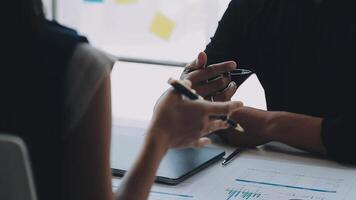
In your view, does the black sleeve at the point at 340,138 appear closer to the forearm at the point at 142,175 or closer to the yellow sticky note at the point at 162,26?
the forearm at the point at 142,175

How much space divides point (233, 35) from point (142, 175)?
101 cm

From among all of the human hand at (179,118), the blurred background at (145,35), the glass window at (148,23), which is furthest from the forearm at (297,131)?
the glass window at (148,23)

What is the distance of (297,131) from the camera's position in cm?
149

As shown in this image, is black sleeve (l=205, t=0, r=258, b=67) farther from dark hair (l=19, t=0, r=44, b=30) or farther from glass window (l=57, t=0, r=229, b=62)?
glass window (l=57, t=0, r=229, b=62)

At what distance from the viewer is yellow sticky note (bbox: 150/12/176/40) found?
142 inches

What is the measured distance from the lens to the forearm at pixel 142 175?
3.15 feet

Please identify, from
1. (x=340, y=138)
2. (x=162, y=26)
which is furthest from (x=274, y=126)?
(x=162, y=26)

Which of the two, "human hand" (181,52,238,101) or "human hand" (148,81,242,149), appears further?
"human hand" (181,52,238,101)

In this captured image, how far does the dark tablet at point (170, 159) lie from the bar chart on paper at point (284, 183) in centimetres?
8

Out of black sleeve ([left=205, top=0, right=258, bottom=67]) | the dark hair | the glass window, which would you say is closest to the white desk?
the dark hair

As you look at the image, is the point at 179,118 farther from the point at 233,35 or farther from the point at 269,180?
the point at 233,35

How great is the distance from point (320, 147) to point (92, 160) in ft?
2.46

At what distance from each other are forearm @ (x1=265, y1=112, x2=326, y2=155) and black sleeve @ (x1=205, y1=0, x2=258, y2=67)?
39 centimetres

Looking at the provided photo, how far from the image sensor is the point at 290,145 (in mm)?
1515
